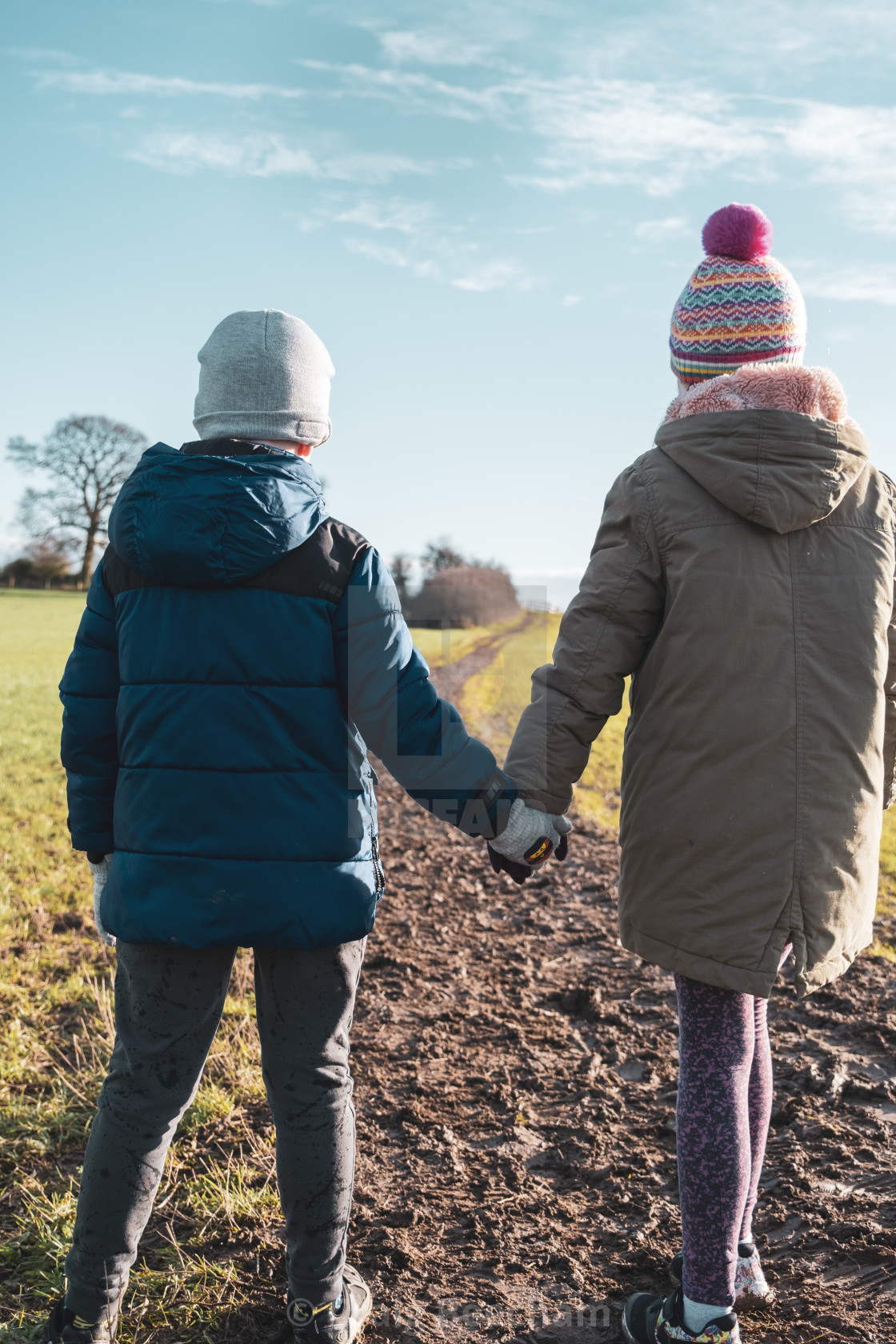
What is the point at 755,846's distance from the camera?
1.94 meters

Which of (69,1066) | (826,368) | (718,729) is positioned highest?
(826,368)

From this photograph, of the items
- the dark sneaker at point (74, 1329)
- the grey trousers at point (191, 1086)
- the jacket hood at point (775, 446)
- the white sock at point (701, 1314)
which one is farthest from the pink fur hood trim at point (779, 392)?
the dark sneaker at point (74, 1329)

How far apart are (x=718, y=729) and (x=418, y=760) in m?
0.63

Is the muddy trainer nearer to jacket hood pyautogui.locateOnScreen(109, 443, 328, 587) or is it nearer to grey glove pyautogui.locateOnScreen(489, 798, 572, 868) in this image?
jacket hood pyautogui.locateOnScreen(109, 443, 328, 587)

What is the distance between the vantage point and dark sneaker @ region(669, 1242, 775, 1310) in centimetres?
232

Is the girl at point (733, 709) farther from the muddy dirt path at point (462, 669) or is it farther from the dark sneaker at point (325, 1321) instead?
the muddy dirt path at point (462, 669)

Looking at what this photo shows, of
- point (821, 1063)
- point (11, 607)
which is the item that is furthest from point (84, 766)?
point (11, 607)

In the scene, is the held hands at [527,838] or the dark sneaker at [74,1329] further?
the held hands at [527,838]

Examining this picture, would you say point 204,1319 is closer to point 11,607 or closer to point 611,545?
point 611,545

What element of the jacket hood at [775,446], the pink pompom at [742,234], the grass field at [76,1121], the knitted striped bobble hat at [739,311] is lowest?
the grass field at [76,1121]

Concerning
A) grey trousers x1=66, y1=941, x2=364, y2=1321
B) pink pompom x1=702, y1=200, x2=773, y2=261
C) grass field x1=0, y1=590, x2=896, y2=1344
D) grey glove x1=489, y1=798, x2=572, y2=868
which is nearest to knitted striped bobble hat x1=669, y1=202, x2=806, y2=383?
pink pompom x1=702, y1=200, x2=773, y2=261

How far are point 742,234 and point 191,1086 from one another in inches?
89.0

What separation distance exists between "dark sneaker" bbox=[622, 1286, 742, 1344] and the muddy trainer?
0.67m

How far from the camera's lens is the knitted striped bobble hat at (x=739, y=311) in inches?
85.9
